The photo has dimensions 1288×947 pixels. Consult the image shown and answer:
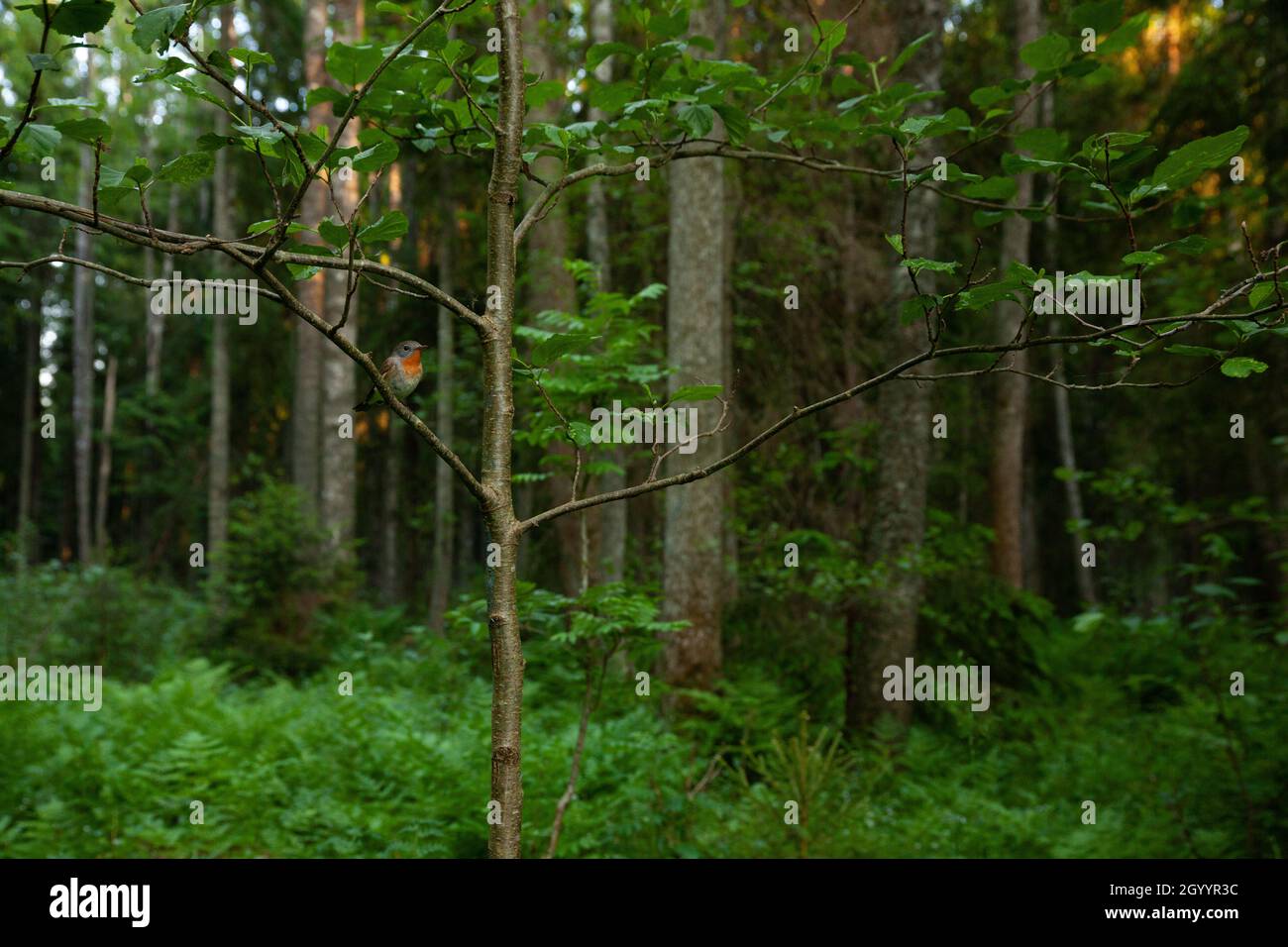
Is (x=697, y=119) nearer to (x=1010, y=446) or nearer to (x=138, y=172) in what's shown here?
(x=138, y=172)

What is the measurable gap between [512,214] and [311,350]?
13.1 m

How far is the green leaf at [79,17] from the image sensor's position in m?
1.27

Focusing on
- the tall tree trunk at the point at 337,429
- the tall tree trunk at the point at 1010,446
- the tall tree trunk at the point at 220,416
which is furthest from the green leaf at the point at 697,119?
the tall tree trunk at the point at 220,416

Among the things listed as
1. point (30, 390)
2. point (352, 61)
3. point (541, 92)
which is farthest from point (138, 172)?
point (30, 390)

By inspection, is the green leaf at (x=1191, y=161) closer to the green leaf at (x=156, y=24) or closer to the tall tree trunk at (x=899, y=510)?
the green leaf at (x=156, y=24)

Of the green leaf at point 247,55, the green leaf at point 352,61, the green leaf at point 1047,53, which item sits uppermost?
the green leaf at point 1047,53

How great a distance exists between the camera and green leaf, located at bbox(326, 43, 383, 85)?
5.50 feet

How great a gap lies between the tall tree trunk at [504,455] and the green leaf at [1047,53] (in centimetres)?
104

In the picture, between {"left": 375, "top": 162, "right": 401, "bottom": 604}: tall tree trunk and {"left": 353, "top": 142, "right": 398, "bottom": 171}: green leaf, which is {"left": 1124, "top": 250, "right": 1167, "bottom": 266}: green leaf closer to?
{"left": 353, "top": 142, "right": 398, "bottom": 171}: green leaf

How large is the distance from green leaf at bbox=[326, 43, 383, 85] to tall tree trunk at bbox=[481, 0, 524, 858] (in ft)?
0.86

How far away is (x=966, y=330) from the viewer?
12.6 metres

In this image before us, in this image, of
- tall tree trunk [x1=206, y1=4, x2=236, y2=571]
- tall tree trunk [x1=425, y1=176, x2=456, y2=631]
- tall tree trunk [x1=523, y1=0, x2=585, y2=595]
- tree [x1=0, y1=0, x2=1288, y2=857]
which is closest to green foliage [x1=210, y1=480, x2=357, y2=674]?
tall tree trunk [x1=425, y1=176, x2=456, y2=631]
